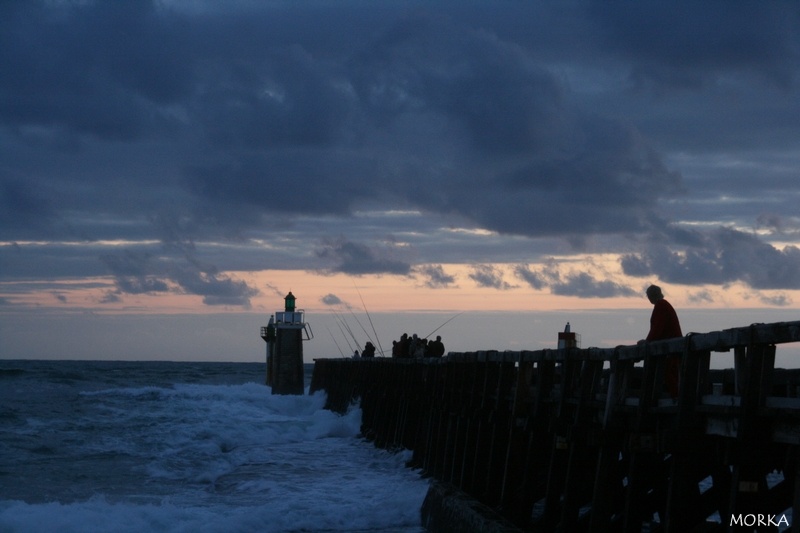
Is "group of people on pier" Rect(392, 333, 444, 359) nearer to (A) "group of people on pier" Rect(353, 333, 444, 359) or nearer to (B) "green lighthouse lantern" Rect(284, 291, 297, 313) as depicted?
(A) "group of people on pier" Rect(353, 333, 444, 359)

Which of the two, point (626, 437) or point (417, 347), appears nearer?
point (626, 437)

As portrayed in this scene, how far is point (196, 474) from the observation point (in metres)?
20.9

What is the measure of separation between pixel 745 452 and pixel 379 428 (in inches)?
780

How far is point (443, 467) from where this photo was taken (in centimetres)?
1603

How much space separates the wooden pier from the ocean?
5.43 ft

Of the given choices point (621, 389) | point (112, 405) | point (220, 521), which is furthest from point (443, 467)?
point (112, 405)

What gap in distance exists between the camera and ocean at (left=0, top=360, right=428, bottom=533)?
1417cm

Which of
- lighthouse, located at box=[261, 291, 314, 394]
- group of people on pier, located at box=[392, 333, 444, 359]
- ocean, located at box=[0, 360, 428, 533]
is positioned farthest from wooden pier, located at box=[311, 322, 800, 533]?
lighthouse, located at box=[261, 291, 314, 394]

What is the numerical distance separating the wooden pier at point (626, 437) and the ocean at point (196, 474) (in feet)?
5.43

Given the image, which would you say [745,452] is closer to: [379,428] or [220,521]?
[220,521]

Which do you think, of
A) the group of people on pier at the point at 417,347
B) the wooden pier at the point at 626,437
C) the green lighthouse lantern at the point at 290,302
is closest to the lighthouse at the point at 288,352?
the green lighthouse lantern at the point at 290,302

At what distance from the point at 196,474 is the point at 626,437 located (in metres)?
14.6

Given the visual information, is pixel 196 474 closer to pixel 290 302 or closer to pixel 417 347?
pixel 417 347

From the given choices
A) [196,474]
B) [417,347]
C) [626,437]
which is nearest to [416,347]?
[417,347]
